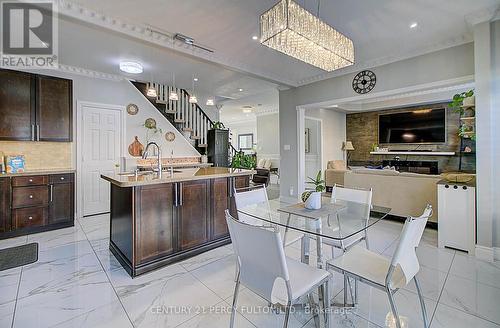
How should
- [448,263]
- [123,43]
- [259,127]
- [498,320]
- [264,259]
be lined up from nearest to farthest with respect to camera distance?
[264,259] → [498,320] → [448,263] → [123,43] → [259,127]

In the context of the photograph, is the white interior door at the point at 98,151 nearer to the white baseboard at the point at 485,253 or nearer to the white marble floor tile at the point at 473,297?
the white marble floor tile at the point at 473,297

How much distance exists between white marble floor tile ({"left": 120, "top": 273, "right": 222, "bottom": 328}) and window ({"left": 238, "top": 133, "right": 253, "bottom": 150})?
9945 millimetres

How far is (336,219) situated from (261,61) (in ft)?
10.2

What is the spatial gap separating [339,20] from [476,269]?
10.1 feet

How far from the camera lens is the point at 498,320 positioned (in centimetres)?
177

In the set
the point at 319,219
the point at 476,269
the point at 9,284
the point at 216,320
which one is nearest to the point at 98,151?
the point at 9,284

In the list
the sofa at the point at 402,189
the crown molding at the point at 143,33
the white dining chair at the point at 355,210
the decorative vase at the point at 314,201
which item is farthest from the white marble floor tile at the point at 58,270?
the sofa at the point at 402,189

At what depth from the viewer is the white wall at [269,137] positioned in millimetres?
10086

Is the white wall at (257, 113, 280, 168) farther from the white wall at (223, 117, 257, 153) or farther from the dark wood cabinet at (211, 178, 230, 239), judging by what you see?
the dark wood cabinet at (211, 178, 230, 239)

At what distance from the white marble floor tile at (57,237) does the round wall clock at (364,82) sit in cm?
504

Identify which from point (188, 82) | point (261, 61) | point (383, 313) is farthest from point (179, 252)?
point (188, 82)

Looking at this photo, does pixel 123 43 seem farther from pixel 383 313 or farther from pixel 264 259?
pixel 383 313

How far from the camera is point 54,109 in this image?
3.96 metres

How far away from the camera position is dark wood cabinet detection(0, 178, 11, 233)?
11.0 feet
